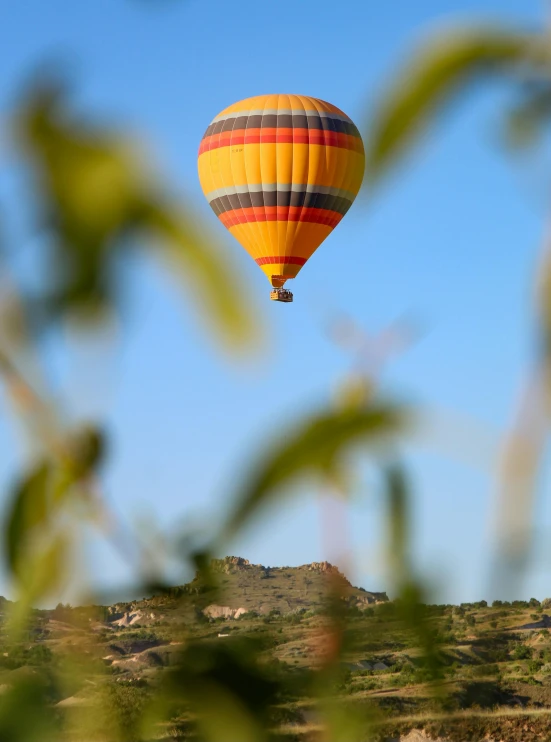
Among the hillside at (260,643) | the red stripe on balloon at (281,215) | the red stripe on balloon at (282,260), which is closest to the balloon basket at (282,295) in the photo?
the red stripe on balloon at (282,260)

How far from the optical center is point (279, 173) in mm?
30641

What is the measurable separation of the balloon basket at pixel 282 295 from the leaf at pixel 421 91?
3418 cm

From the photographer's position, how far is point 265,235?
3194cm

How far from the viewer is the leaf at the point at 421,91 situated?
80 cm

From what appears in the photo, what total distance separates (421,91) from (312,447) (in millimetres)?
282

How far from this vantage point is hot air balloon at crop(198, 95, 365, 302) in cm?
3064

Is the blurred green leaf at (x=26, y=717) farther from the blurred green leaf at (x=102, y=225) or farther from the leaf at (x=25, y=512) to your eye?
the blurred green leaf at (x=102, y=225)

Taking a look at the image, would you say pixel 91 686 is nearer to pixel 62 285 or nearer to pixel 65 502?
pixel 65 502

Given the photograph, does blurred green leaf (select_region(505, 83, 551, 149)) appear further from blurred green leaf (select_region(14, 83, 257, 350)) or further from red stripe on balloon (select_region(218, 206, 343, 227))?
red stripe on balloon (select_region(218, 206, 343, 227))

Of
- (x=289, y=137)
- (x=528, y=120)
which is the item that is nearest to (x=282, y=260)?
(x=289, y=137)

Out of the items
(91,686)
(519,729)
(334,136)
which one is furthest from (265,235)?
(91,686)

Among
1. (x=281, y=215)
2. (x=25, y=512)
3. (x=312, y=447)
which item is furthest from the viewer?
(x=281, y=215)

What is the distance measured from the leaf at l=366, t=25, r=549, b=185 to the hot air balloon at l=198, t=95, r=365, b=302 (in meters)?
29.2

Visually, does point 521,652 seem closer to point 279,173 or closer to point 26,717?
point 279,173
